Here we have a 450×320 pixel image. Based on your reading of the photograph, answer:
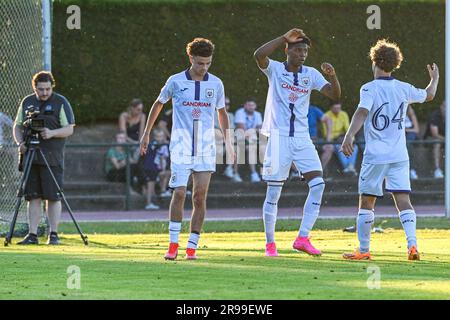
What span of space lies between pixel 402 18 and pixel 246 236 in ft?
40.4

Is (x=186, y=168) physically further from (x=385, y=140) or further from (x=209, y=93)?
(x=385, y=140)

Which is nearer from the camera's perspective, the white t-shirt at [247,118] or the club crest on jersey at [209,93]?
the club crest on jersey at [209,93]

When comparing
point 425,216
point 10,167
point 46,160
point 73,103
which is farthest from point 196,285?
point 73,103

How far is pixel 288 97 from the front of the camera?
1292 centimetres

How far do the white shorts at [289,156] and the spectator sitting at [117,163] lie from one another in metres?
12.0

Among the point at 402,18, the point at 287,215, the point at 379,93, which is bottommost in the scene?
the point at 287,215

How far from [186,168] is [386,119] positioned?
6.81 feet

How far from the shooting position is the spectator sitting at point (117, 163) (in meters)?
24.8

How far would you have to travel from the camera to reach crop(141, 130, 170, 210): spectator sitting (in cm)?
2462

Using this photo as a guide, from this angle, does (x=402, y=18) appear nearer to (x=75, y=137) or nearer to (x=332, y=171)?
→ (x=332, y=171)

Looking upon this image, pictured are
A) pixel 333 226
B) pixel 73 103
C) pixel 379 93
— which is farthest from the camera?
pixel 73 103

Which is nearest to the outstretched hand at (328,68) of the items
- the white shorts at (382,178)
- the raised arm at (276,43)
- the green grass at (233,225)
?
the raised arm at (276,43)

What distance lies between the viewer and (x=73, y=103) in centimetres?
2772

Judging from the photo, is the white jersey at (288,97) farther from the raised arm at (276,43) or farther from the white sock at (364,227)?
the white sock at (364,227)
